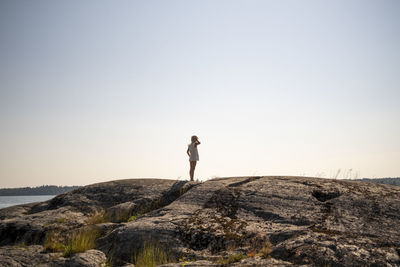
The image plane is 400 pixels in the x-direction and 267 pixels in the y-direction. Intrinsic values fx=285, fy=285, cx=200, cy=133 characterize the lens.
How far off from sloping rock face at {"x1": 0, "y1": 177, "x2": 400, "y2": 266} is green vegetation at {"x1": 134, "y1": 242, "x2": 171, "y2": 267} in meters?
0.07

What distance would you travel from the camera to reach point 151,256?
6320mm

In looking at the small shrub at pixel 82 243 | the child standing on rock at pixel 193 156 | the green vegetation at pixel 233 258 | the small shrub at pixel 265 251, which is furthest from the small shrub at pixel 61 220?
the small shrub at pixel 265 251

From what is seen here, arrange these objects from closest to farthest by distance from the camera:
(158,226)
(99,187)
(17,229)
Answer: (158,226)
(17,229)
(99,187)

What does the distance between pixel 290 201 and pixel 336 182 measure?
232 cm

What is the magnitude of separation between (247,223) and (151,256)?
261cm

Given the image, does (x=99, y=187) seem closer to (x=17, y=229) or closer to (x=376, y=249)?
(x=17, y=229)

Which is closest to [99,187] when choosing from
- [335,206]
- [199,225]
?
[199,225]

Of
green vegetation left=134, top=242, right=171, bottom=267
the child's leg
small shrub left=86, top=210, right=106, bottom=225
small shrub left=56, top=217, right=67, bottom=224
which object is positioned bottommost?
green vegetation left=134, top=242, right=171, bottom=267

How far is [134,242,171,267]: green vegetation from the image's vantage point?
20.0ft

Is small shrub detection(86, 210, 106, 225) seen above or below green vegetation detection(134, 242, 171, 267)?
above

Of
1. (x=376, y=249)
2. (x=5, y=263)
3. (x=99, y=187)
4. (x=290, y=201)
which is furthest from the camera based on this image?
(x=99, y=187)

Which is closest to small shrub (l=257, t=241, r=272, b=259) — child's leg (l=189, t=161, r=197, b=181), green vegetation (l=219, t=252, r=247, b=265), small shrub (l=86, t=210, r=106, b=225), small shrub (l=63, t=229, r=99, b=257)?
green vegetation (l=219, t=252, r=247, b=265)

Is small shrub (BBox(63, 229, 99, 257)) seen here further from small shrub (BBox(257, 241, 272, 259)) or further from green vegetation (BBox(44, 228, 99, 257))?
small shrub (BBox(257, 241, 272, 259))

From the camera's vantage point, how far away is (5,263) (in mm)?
6207
